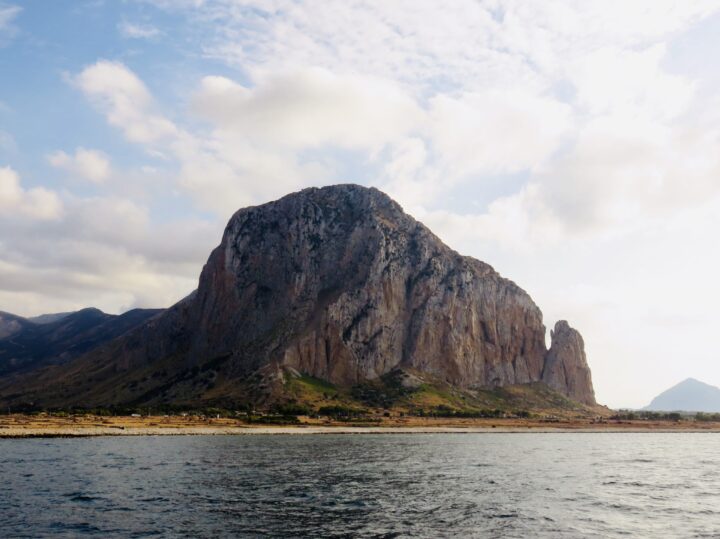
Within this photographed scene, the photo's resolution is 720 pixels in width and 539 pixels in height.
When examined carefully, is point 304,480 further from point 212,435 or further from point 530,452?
point 212,435

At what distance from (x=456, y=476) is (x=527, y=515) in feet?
89.2

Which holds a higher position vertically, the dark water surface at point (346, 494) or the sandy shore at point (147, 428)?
the dark water surface at point (346, 494)

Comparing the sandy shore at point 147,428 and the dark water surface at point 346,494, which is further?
the sandy shore at point 147,428

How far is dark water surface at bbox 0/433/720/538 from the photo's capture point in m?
46.9

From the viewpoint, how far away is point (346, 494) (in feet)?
206

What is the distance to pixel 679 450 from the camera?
13825cm

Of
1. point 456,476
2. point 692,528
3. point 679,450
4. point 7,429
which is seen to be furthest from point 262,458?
point 679,450

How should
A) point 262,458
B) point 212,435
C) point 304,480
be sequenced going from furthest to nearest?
1. point 212,435
2. point 262,458
3. point 304,480

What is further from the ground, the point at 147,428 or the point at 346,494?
the point at 346,494

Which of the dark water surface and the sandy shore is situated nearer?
the dark water surface

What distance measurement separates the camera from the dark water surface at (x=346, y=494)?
4691 cm

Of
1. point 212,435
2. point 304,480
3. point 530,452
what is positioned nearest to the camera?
point 304,480

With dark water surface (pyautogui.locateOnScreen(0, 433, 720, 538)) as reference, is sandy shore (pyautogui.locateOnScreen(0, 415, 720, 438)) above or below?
below

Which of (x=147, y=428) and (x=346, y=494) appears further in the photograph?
(x=147, y=428)
